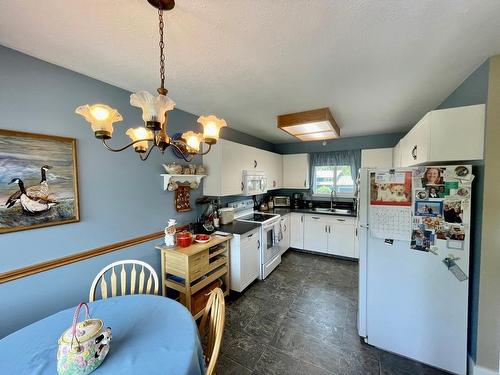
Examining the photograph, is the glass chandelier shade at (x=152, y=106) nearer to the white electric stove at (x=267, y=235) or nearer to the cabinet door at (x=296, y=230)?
the white electric stove at (x=267, y=235)

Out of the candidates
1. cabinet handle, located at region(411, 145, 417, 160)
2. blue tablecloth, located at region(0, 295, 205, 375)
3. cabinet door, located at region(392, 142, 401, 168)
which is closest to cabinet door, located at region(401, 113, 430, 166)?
cabinet handle, located at region(411, 145, 417, 160)

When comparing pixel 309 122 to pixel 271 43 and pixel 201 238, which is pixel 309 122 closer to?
pixel 271 43

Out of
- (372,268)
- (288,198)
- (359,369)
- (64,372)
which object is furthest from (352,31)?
(288,198)

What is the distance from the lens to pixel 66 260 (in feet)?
5.12

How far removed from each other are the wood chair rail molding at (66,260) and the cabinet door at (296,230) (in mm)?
2713

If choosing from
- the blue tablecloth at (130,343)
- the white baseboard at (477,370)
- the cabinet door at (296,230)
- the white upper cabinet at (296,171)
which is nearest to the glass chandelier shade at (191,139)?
the blue tablecloth at (130,343)

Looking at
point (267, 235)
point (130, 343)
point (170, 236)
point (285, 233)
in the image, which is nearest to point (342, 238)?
point (285, 233)

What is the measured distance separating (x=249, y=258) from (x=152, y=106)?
226cm

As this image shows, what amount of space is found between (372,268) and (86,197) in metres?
2.56

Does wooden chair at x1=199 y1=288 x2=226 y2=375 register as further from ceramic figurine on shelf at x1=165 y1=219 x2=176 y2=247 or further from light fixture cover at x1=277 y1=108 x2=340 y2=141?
light fixture cover at x1=277 y1=108 x2=340 y2=141

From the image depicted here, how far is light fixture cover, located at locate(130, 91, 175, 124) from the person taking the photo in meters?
0.92

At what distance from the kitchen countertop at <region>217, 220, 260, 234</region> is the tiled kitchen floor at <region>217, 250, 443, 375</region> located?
0.85 m

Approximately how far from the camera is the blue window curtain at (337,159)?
4.05 metres

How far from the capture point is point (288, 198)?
4504mm
